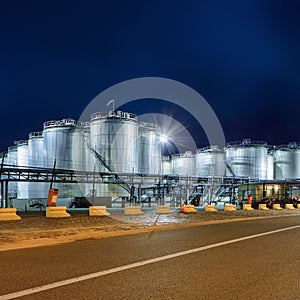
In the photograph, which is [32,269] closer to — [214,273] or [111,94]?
[214,273]

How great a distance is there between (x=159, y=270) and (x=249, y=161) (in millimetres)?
57099

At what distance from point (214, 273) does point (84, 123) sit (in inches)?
1787

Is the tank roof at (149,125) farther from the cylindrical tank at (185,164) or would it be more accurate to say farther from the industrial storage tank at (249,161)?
the cylindrical tank at (185,164)

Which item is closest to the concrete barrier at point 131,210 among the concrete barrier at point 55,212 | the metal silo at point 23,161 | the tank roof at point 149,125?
the concrete barrier at point 55,212

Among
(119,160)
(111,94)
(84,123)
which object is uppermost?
(111,94)

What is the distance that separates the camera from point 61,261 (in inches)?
336

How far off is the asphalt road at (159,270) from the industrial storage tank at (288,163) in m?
58.9

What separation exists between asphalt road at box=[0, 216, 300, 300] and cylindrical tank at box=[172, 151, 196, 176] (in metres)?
59.6

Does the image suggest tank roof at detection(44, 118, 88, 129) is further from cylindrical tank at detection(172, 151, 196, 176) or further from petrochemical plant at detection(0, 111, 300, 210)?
cylindrical tank at detection(172, 151, 196, 176)

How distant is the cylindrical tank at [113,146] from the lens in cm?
4609

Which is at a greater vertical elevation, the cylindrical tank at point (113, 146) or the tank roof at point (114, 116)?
the tank roof at point (114, 116)

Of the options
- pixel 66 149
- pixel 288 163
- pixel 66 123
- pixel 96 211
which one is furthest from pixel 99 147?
pixel 288 163

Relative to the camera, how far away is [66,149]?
1909 inches

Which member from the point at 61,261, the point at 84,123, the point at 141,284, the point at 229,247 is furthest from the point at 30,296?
the point at 84,123
